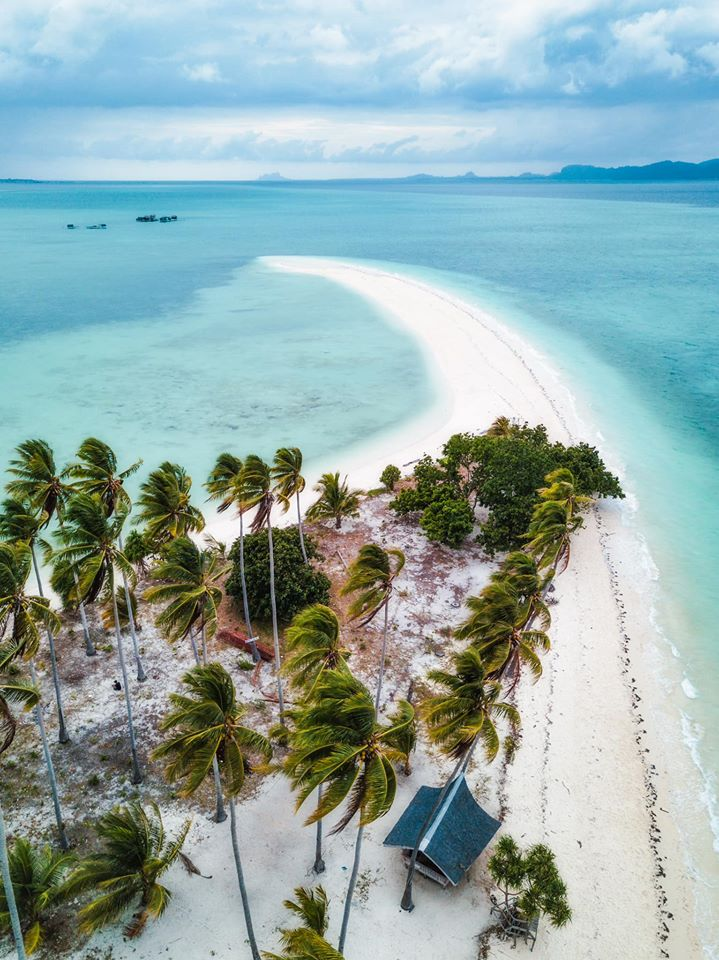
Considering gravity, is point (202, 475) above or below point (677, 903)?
above

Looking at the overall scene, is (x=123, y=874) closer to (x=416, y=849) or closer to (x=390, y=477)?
(x=416, y=849)

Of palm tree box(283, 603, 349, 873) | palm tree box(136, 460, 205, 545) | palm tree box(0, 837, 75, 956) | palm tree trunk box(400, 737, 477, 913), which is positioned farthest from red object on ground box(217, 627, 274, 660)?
palm tree box(0, 837, 75, 956)

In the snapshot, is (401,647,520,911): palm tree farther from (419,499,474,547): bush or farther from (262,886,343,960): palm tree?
(419,499,474,547): bush

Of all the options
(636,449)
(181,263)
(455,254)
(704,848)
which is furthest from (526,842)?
(455,254)

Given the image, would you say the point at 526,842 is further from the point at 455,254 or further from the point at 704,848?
the point at 455,254

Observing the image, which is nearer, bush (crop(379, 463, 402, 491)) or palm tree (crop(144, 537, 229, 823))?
palm tree (crop(144, 537, 229, 823))

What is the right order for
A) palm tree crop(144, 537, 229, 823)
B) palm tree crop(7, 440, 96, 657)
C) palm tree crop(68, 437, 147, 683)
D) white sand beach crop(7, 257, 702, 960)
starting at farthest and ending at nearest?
palm tree crop(68, 437, 147, 683), palm tree crop(7, 440, 96, 657), palm tree crop(144, 537, 229, 823), white sand beach crop(7, 257, 702, 960)

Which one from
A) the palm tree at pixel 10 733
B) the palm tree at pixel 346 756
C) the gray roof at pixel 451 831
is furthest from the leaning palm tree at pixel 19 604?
the gray roof at pixel 451 831

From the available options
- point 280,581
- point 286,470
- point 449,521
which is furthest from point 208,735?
point 449,521
